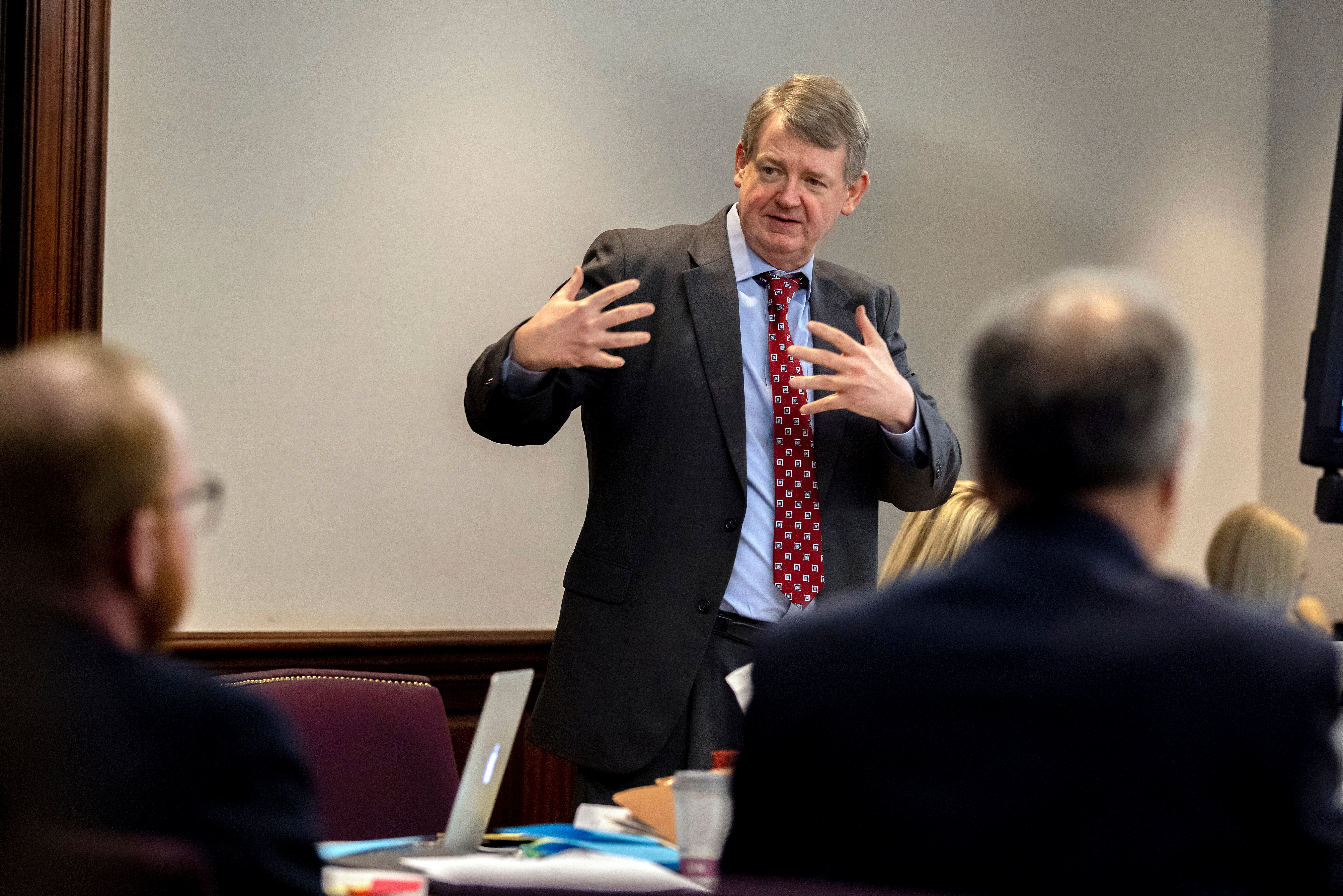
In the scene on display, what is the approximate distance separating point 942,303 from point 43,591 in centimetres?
373

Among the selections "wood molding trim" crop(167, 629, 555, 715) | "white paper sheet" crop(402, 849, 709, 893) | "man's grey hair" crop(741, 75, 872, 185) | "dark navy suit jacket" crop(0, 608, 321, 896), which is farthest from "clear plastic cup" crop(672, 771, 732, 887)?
"wood molding trim" crop(167, 629, 555, 715)

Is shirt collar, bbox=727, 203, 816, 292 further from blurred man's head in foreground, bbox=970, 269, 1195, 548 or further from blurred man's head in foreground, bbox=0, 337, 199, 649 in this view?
blurred man's head in foreground, bbox=0, 337, 199, 649

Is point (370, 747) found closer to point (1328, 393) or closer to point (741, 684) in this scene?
point (741, 684)

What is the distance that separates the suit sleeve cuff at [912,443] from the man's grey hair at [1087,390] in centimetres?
137

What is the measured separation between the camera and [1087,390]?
3.32 feet

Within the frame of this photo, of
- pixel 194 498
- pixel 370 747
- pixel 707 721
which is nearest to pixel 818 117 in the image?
pixel 707 721

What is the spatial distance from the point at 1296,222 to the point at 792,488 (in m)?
3.42

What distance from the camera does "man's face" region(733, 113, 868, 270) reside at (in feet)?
8.26

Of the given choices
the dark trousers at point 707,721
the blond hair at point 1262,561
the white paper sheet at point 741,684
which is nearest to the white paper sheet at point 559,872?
the white paper sheet at point 741,684

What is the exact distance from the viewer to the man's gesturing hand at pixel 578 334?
7.36 ft

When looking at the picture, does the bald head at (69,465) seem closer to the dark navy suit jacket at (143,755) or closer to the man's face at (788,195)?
the dark navy suit jacket at (143,755)

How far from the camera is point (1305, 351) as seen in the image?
16.1 ft

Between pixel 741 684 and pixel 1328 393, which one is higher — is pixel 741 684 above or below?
below

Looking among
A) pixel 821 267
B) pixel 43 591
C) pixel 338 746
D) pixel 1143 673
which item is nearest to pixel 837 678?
pixel 1143 673
